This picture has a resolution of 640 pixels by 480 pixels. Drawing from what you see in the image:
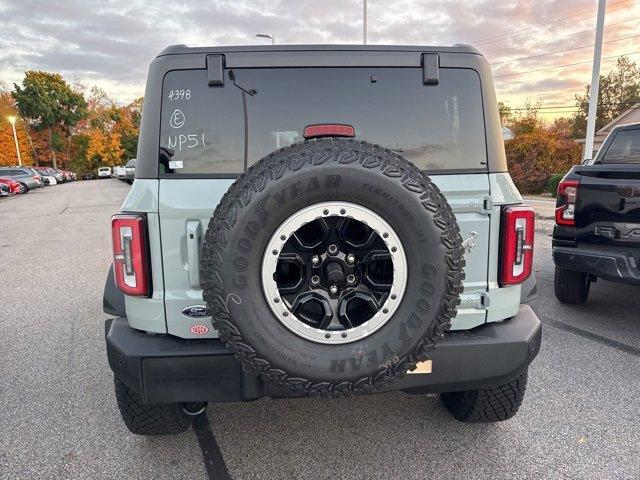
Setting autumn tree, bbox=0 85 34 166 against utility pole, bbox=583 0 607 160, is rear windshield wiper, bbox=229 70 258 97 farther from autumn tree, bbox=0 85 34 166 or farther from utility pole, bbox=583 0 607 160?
autumn tree, bbox=0 85 34 166

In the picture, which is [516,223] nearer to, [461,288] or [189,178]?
[461,288]

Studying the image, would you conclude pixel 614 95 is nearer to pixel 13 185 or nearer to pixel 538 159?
pixel 538 159

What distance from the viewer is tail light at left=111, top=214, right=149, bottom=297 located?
2.05 metres

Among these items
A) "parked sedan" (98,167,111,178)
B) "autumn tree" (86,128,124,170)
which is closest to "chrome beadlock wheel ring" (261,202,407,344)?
"parked sedan" (98,167,111,178)

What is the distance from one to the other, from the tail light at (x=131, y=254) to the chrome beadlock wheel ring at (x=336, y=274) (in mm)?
634

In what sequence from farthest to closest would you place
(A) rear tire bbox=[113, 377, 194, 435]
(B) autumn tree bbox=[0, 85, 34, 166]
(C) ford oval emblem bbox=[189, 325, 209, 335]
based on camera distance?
(B) autumn tree bbox=[0, 85, 34, 166], (A) rear tire bbox=[113, 377, 194, 435], (C) ford oval emblem bbox=[189, 325, 209, 335]

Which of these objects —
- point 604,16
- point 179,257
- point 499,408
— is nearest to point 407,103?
point 179,257

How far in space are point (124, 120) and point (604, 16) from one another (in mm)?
62325

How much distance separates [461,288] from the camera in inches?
73.4

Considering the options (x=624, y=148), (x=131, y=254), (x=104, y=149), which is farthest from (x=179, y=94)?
(x=104, y=149)

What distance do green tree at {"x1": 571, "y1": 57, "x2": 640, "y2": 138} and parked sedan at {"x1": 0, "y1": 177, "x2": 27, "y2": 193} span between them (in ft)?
188

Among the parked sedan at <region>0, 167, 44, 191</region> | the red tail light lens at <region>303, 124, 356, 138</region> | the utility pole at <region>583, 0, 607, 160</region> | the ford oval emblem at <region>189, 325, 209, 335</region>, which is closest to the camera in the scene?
the red tail light lens at <region>303, 124, 356, 138</region>

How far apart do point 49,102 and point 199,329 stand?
7072 cm

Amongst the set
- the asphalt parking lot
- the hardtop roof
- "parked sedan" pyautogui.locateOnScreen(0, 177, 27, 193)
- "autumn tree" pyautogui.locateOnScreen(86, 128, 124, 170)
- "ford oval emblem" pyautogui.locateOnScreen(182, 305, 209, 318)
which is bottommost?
the asphalt parking lot
